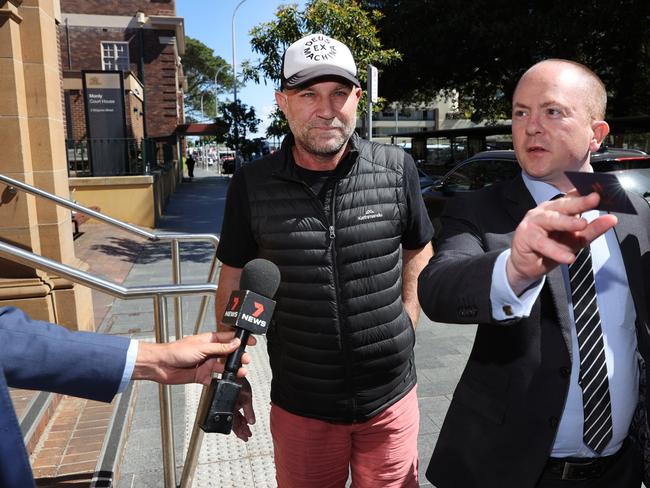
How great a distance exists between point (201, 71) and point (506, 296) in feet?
242

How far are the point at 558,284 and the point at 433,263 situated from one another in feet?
1.14

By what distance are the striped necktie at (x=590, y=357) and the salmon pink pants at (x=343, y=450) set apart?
81cm

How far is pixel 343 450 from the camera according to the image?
2.24 m

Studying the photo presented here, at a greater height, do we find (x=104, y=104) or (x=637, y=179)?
(x=104, y=104)

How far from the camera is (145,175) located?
1357 centimetres

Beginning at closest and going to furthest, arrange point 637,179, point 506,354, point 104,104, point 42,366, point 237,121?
1. point 42,366
2. point 506,354
3. point 637,179
4. point 104,104
5. point 237,121

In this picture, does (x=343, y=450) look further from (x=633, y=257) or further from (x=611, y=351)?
(x=633, y=257)

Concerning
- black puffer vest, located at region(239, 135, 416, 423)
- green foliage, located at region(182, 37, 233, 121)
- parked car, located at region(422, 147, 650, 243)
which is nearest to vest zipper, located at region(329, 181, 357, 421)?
black puffer vest, located at region(239, 135, 416, 423)

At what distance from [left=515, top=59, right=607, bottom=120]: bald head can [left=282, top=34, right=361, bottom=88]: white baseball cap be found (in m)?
0.82

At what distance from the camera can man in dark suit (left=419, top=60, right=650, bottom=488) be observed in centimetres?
158

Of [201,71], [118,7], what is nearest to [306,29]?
[118,7]

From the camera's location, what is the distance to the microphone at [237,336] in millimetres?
1371

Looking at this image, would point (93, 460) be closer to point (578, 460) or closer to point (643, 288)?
point (578, 460)

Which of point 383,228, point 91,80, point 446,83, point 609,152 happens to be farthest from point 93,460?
point 446,83
